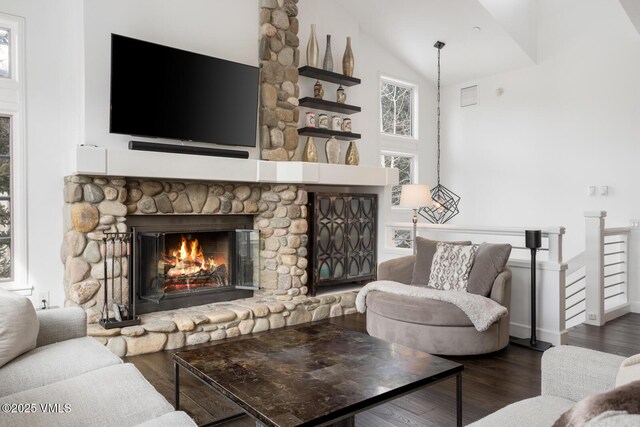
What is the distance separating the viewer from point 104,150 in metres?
3.58

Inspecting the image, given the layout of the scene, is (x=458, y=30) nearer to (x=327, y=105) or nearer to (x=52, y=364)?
(x=327, y=105)

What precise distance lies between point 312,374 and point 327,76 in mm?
3822

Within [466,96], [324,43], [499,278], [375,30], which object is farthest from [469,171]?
[499,278]

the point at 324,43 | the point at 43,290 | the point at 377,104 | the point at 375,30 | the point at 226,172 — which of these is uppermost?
the point at 375,30

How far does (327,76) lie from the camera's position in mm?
5125

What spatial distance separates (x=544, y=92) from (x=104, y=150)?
533 centimetres

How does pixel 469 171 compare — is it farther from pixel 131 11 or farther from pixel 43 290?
pixel 43 290

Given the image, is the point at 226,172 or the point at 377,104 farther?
the point at 377,104

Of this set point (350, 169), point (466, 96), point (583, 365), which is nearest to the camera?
point (583, 365)

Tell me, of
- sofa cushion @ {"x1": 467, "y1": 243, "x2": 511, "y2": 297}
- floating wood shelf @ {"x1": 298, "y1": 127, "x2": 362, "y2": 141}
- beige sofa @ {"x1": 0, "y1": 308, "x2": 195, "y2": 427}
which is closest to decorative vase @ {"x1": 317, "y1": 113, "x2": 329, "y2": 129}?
floating wood shelf @ {"x1": 298, "y1": 127, "x2": 362, "y2": 141}

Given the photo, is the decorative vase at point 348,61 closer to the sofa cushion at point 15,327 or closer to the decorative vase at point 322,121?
the decorative vase at point 322,121

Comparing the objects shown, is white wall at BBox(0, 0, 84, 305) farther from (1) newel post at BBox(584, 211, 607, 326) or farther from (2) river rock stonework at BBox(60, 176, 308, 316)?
(1) newel post at BBox(584, 211, 607, 326)

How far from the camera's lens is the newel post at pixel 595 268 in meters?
4.67

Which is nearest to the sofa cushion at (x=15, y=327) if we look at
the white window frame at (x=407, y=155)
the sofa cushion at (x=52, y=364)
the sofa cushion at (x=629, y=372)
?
the sofa cushion at (x=52, y=364)
